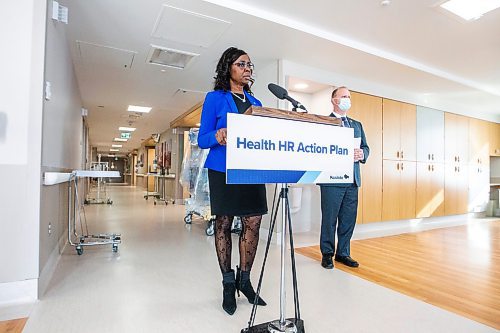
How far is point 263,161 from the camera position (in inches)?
45.1

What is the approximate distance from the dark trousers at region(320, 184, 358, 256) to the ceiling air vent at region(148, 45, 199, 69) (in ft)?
7.97

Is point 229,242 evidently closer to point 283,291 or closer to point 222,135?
point 283,291

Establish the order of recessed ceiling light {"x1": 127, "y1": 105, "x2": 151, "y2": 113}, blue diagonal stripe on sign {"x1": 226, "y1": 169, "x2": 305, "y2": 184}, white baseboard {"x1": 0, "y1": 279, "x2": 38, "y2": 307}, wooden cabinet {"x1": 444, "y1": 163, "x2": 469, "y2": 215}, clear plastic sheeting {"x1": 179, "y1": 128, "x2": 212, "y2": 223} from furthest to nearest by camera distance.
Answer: recessed ceiling light {"x1": 127, "y1": 105, "x2": 151, "y2": 113} < wooden cabinet {"x1": 444, "y1": 163, "x2": 469, "y2": 215} < clear plastic sheeting {"x1": 179, "y1": 128, "x2": 212, "y2": 223} < white baseboard {"x1": 0, "y1": 279, "x2": 38, "y2": 307} < blue diagonal stripe on sign {"x1": 226, "y1": 169, "x2": 305, "y2": 184}

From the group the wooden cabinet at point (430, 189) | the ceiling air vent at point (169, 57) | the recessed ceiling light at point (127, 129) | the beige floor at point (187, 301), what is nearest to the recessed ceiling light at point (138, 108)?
the ceiling air vent at point (169, 57)

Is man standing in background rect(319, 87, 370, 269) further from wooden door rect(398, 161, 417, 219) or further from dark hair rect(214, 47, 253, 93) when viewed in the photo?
wooden door rect(398, 161, 417, 219)

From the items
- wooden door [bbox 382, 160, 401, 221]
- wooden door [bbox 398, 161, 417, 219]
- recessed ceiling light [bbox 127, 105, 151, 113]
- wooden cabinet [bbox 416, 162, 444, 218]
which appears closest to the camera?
wooden door [bbox 382, 160, 401, 221]

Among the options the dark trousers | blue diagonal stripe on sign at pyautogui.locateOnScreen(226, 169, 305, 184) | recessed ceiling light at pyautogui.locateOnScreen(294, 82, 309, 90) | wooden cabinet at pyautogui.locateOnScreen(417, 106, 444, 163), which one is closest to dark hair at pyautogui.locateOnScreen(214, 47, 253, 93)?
blue diagonal stripe on sign at pyautogui.locateOnScreen(226, 169, 305, 184)

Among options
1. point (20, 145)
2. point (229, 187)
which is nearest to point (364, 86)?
point (229, 187)

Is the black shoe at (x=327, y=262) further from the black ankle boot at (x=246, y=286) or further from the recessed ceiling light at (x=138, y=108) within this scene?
the recessed ceiling light at (x=138, y=108)

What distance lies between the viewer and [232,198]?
168cm

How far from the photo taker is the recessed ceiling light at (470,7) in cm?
270

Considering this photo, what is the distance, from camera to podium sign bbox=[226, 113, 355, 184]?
1104 mm

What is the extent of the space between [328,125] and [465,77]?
15.4ft

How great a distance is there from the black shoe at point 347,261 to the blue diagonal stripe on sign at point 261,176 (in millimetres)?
1959
